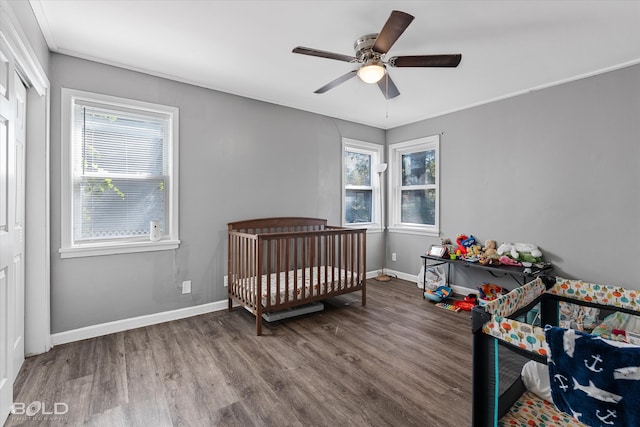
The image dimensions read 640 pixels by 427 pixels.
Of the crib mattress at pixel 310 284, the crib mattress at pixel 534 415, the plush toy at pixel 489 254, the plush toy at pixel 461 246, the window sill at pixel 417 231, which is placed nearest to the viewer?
the crib mattress at pixel 534 415

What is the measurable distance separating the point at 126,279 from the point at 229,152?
62.2 inches

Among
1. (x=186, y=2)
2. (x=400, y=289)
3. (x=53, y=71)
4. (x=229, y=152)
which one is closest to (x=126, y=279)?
(x=229, y=152)

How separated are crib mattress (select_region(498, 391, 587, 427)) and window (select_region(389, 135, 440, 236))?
282cm

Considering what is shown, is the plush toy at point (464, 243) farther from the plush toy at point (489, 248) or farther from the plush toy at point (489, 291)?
the plush toy at point (489, 291)

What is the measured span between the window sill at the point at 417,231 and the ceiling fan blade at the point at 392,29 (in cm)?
282

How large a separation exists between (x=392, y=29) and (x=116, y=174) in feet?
8.36

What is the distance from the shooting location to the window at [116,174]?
8.16ft

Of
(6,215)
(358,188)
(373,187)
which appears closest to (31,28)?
(6,215)

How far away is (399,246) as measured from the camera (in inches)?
181

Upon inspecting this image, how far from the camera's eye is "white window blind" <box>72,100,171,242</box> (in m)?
2.56

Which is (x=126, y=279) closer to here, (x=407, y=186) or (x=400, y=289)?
(x=400, y=289)

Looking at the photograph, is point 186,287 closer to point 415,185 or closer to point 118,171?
point 118,171

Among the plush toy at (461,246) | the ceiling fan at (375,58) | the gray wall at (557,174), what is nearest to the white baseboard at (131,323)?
the ceiling fan at (375,58)

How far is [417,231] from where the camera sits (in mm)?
4328
